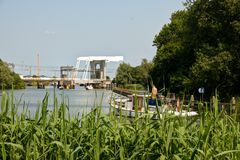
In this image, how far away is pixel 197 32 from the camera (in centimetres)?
4297

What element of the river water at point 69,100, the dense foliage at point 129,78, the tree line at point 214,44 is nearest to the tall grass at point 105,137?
the river water at point 69,100

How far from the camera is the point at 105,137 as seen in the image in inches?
202

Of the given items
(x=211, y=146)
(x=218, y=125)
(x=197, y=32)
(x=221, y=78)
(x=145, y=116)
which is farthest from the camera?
(x=197, y=32)

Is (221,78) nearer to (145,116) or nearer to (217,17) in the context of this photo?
(217,17)

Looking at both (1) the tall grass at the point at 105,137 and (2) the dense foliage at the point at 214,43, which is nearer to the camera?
(1) the tall grass at the point at 105,137

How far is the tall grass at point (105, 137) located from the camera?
4699 mm

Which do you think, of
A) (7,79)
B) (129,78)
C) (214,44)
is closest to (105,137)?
(129,78)

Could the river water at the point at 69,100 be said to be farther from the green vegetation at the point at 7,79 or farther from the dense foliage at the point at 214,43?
the dense foliage at the point at 214,43

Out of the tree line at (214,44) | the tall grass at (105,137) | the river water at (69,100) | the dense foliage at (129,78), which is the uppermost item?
the tree line at (214,44)

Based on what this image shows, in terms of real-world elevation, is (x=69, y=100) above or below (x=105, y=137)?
above

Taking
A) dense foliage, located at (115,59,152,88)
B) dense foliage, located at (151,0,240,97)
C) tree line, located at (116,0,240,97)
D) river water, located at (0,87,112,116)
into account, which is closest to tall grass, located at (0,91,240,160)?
river water, located at (0,87,112,116)

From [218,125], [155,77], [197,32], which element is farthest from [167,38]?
[218,125]

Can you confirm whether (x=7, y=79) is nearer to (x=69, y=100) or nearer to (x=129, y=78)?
(x=69, y=100)

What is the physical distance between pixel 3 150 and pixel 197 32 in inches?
1554
